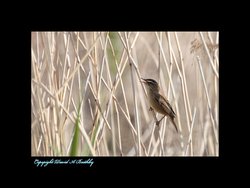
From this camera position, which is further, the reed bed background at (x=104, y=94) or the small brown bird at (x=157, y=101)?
the small brown bird at (x=157, y=101)

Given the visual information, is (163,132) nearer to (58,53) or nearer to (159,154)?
(159,154)

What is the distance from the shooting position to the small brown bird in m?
3.96

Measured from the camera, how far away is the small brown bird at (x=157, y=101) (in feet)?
13.0

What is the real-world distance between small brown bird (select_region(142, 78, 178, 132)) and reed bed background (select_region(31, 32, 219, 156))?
54mm

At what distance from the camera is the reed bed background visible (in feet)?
11.9

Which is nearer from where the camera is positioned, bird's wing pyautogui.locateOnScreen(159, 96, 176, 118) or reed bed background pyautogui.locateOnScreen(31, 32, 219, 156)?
reed bed background pyautogui.locateOnScreen(31, 32, 219, 156)

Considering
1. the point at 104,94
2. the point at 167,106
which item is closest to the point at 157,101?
the point at 167,106

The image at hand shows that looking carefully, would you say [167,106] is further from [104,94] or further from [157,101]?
[104,94]

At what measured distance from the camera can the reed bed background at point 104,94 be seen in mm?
3619

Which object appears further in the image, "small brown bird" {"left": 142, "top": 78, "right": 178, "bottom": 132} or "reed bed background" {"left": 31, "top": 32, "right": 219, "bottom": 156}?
"small brown bird" {"left": 142, "top": 78, "right": 178, "bottom": 132}

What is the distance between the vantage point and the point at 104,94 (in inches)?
147

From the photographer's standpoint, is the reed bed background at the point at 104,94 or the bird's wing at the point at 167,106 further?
the bird's wing at the point at 167,106

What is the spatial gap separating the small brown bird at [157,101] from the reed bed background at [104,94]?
54mm

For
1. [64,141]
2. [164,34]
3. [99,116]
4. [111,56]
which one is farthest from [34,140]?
[164,34]
